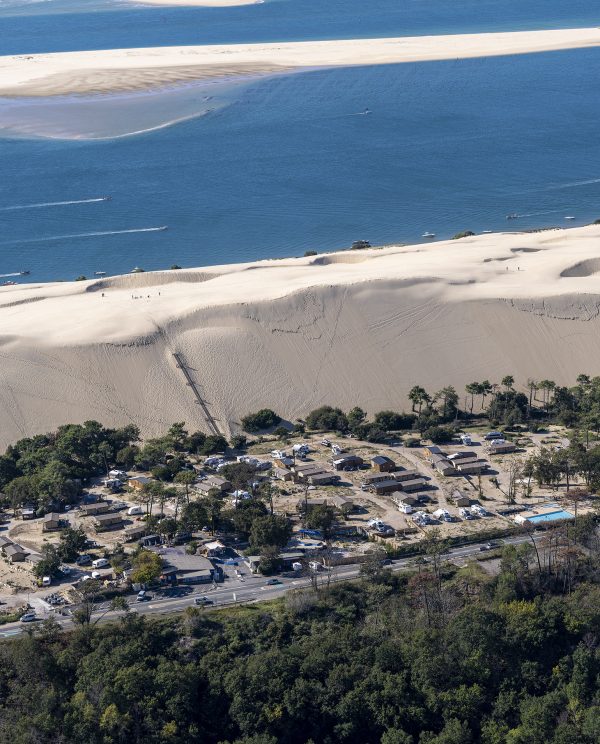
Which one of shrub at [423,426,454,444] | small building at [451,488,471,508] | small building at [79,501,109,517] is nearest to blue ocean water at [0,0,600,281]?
shrub at [423,426,454,444]

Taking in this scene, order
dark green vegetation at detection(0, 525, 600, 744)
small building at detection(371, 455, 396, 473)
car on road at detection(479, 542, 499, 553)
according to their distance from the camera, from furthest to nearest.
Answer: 1. small building at detection(371, 455, 396, 473)
2. car on road at detection(479, 542, 499, 553)
3. dark green vegetation at detection(0, 525, 600, 744)

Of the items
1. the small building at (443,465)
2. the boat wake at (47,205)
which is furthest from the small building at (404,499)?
the boat wake at (47,205)

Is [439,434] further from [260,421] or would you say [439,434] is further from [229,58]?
[229,58]

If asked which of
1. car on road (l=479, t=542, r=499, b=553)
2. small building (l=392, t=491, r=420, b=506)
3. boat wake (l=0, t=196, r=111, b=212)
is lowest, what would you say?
car on road (l=479, t=542, r=499, b=553)

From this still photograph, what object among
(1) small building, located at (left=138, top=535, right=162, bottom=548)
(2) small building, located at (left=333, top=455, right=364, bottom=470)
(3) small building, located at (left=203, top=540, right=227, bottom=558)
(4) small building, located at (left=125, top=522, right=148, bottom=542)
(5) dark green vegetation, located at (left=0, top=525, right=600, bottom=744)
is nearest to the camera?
(5) dark green vegetation, located at (left=0, top=525, right=600, bottom=744)

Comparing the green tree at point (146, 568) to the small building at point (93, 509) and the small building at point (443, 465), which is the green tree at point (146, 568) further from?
the small building at point (443, 465)

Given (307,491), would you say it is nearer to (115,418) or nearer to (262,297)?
(115,418)

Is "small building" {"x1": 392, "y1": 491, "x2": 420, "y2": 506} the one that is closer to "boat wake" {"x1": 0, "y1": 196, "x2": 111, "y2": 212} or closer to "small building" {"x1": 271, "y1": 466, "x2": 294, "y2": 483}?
"small building" {"x1": 271, "y1": 466, "x2": 294, "y2": 483}
